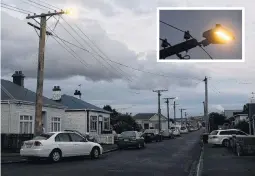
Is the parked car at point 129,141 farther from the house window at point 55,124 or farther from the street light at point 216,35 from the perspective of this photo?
the street light at point 216,35

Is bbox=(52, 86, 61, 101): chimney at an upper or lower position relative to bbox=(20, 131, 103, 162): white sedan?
upper

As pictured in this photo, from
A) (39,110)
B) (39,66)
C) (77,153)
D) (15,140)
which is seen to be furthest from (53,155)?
(15,140)

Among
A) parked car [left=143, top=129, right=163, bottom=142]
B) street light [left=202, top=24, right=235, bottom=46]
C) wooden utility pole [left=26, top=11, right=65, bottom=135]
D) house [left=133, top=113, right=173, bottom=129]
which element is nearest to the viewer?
street light [left=202, top=24, right=235, bottom=46]

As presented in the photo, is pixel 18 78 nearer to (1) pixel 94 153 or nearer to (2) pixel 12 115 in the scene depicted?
(2) pixel 12 115

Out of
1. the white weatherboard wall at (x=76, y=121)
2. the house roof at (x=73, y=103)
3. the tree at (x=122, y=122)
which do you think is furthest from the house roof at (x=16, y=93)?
the tree at (x=122, y=122)

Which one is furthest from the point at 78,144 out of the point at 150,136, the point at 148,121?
the point at 148,121

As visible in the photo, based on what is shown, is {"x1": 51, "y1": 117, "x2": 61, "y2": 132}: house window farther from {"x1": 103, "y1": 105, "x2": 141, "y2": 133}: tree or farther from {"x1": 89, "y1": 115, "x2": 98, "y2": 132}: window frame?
{"x1": 103, "y1": 105, "x2": 141, "y2": 133}: tree

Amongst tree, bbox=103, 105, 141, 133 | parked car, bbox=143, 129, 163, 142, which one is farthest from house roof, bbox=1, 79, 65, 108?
tree, bbox=103, 105, 141, 133
